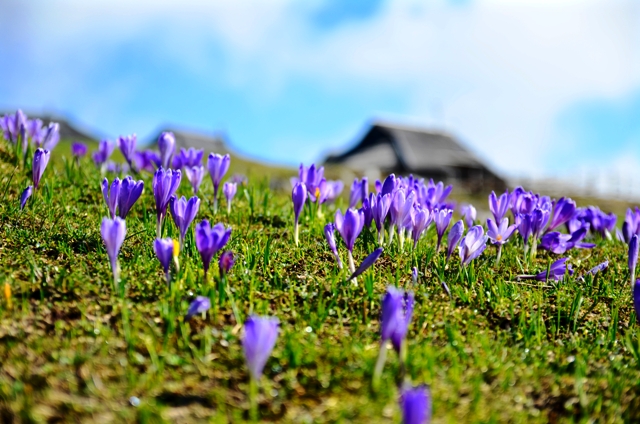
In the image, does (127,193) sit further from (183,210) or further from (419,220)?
(419,220)

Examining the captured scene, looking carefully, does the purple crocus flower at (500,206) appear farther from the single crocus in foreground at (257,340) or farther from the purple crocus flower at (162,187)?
the single crocus in foreground at (257,340)

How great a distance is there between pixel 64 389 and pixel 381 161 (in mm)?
36538

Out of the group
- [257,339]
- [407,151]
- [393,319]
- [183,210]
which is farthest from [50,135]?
[407,151]

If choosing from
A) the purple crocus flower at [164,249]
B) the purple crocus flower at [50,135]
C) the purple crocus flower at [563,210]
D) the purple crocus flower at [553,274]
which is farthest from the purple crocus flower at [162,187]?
the purple crocus flower at [563,210]

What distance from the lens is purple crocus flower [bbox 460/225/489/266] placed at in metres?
3.04

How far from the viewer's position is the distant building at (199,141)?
47.8 metres

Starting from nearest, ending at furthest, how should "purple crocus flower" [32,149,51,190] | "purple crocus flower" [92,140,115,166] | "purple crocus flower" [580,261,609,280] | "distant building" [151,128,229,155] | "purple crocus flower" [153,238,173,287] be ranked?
"purple crocus flower" [153,238,173,287] < "purple crocus flower" [580,261,609,280] < "purple crocus flower" [32,149,51,190] < "purple crocus flower" [92,140,115,166] < "distant building" [151,128,229,155]

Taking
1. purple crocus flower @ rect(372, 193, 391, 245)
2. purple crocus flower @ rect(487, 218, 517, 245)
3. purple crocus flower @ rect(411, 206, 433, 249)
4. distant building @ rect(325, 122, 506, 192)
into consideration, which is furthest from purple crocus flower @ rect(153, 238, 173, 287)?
distant building @ rect(325, 122, 506, 192)

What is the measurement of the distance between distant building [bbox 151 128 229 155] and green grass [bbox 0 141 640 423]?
43.9 meters

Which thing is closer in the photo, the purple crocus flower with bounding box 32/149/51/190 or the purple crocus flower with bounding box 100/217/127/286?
the purple crocus flower with bounding box 100/217/127/286

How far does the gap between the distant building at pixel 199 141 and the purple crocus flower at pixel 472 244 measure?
4400 cm

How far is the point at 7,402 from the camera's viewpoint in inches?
74.6

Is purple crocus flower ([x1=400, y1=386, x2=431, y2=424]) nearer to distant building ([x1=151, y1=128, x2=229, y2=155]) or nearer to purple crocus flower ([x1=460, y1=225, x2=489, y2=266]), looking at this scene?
purple crocus flower ([x1=460, y1=225, x2=489, y2=266])

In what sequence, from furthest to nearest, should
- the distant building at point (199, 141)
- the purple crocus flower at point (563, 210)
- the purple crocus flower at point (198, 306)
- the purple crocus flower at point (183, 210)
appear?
the distant building at point (199, 141) → the purple crocus flower at point (563, 210) → the purple crocus flower at point (183, 210) → the purple crocus flower at point (198, 306)
